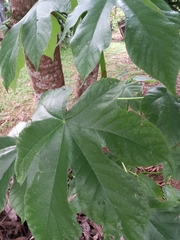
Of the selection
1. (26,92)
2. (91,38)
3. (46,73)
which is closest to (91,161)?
(91,38)

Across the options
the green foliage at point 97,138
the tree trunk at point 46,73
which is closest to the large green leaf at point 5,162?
the green foliage at point 97,138

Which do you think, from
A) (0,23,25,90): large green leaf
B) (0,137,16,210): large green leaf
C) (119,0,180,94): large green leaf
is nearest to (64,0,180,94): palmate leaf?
(119,0,180,94): large green leaf

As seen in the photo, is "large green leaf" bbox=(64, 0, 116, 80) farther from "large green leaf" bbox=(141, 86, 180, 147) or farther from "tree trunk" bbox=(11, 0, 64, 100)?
"tree trunk" bbox=(11, 0, 64, 100)

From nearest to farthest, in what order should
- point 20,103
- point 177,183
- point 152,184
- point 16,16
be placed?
1. point 152,184
2. point 16,16
3. point 177,183
4. point 20,103

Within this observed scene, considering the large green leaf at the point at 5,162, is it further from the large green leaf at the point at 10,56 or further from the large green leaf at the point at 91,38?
the large green leaf at the point at 91,38

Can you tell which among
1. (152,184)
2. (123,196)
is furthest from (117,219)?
(152,184)

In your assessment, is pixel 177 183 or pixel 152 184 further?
pixel 177 183

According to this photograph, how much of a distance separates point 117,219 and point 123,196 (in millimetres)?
43

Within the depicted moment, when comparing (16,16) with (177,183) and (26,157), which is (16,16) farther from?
(177,183)

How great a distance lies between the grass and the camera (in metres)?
2.26

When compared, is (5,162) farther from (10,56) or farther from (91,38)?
(91,38)

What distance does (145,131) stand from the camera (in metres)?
0.46

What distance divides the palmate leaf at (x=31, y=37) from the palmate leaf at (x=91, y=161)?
14cm

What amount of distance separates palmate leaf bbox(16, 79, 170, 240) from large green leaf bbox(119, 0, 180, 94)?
73mm
